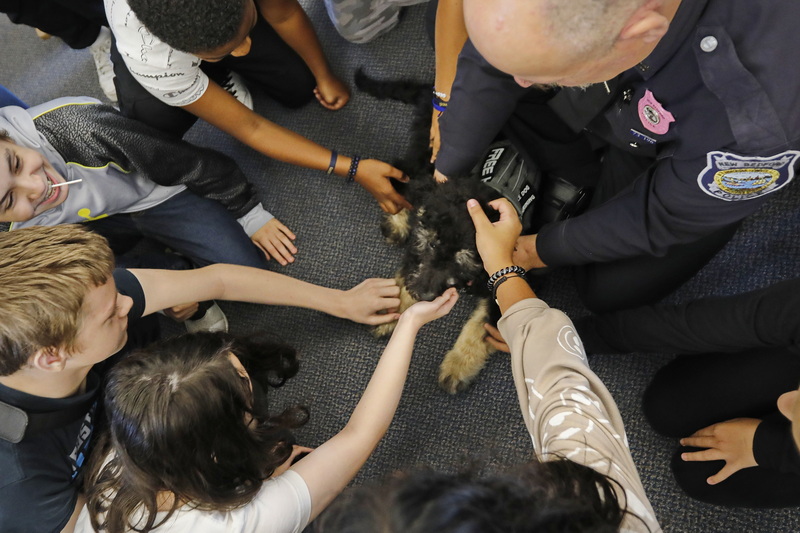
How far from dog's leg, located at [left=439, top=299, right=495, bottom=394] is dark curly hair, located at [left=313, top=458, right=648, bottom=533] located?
0.71 metres

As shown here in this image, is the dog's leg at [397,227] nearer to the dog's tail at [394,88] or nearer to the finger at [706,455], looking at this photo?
the dog's tail at [394,88]

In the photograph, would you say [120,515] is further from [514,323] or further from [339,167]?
[339,167]

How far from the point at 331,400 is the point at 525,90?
91 centimetres

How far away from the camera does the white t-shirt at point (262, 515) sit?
914 millimetres

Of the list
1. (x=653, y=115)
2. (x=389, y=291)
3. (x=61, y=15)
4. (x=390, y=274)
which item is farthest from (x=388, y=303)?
(x=61, y=15)

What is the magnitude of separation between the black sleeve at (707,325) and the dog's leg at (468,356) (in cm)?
23

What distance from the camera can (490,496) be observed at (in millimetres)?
553

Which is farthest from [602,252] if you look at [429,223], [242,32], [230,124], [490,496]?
[230,124]

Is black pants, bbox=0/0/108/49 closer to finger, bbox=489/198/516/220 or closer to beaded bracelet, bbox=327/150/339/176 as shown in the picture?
beaded bracelet, bbox=327/150/339/176

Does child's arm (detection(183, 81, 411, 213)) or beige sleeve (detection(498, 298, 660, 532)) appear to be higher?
beige sleeve (detection(498, 298, 660, 532))

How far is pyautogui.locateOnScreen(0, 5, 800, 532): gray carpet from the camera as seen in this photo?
4.16ft

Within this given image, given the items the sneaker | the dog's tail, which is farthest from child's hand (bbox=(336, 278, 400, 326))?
the sneaker

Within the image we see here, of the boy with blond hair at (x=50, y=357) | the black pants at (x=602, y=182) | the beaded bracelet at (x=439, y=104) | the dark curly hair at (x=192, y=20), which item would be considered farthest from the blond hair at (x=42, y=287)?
the black pants at (x=602, y=182)

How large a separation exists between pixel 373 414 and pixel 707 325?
0.68m
